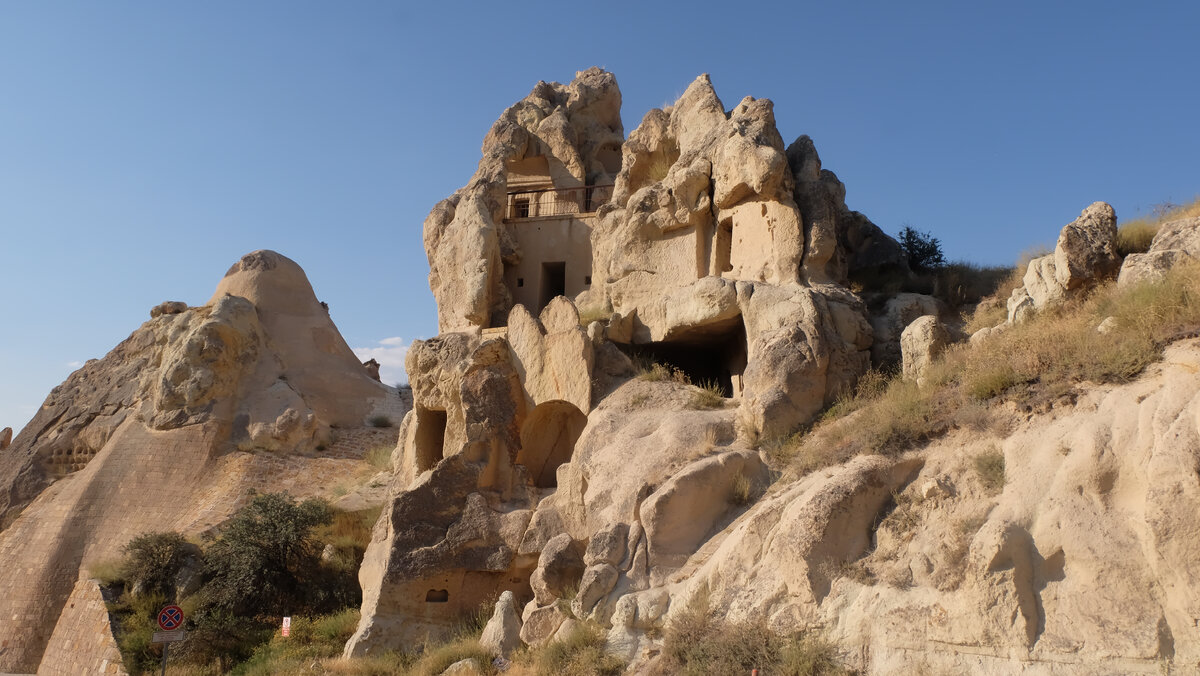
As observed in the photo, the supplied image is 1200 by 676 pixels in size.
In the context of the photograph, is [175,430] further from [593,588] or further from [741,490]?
[741,490]

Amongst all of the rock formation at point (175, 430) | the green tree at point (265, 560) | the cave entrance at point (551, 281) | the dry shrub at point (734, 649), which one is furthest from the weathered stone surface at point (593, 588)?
the rock formation at point (175, 430)

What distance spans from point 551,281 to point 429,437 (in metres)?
4.73

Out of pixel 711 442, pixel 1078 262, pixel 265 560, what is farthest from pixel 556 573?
pixel 1078 262

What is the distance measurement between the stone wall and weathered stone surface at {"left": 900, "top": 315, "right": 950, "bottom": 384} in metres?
12.5

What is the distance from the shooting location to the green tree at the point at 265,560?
1536 cm

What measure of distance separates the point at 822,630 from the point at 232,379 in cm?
1783

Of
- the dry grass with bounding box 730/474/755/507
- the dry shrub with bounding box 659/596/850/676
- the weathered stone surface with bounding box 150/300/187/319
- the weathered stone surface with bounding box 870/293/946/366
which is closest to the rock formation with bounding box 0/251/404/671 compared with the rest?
the weathered stone surface with bounding box 150/300/187/319

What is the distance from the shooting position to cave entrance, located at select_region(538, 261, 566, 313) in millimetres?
18859

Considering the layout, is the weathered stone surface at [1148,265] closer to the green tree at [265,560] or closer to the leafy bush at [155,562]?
the green tree at [265,560]

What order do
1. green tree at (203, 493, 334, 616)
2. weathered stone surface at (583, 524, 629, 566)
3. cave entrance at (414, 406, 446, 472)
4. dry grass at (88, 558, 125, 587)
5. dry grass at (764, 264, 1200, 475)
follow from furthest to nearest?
dry grass at (88, 558, 125, 587) → cave entrance at (414, 406, 446, 472) → green tree at (203, 493, 334, 616) → weathered stone surface at (583, 524, 629, 566) → dry grass at (764, 264, 1200, 475)

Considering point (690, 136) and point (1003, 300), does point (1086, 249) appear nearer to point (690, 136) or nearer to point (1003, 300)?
point (1003, 300)

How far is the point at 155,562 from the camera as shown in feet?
54.5

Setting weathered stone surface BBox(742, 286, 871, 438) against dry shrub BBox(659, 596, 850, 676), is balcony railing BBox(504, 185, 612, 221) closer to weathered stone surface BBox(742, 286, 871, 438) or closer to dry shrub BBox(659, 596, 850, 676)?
weathered stone surface BBox(742, 286, 871, 438)

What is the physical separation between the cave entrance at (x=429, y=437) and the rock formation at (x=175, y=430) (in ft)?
17.1
